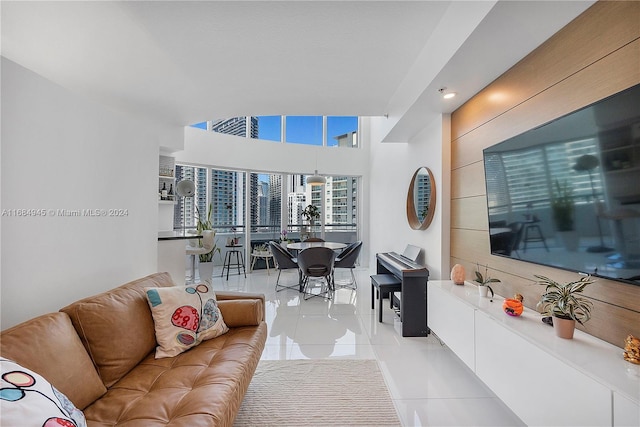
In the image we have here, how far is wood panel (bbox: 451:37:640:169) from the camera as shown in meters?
1.34

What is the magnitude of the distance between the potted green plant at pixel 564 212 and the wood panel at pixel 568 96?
47 centimetres

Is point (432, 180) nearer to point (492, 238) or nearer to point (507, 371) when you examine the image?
point (492, 238)

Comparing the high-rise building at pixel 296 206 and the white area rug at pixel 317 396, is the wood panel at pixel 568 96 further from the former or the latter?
the high-rise building at pixel 296 206

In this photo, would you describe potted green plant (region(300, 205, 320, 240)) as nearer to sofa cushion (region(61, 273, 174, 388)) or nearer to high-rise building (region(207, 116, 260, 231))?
high-rise building (region(207, 116, 260, 231))

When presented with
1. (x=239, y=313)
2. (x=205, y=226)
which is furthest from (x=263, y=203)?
(x=239, y=313)

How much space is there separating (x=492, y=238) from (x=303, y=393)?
1907 millimetres

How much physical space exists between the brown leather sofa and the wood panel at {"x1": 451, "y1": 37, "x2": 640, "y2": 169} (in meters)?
2.45

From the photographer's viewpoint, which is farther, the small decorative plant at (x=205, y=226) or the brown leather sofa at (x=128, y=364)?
the small decorative plant at (x=205, y=226)

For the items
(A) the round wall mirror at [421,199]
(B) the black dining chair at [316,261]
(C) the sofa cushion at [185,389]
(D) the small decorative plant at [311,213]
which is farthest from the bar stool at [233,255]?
(C) the sofa cushion at [185,389]

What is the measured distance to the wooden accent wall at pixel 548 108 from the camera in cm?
135

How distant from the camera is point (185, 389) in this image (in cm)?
146

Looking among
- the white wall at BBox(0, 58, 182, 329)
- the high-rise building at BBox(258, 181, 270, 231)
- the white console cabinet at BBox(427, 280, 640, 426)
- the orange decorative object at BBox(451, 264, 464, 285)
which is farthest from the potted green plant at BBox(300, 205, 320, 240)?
the white console cabinet at BBox(427, 280, 640, 426)

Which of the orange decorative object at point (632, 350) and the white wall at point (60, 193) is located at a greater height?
the white wall at point (60, 193)

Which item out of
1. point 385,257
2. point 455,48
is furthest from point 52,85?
point 385,257
